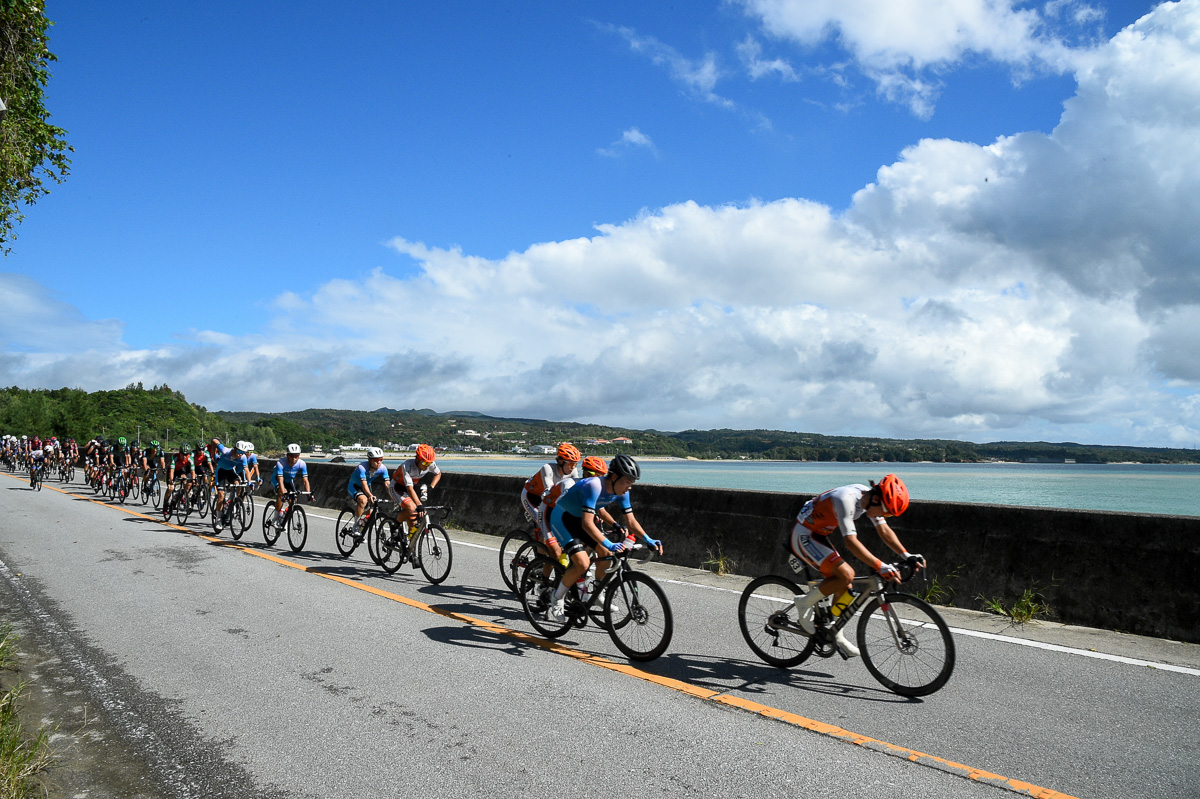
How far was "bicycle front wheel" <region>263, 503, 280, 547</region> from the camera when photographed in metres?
13.0

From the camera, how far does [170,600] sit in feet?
27.2

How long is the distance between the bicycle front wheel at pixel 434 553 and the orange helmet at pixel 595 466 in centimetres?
348

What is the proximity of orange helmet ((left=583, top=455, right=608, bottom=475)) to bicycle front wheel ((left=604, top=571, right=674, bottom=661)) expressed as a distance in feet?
2.87

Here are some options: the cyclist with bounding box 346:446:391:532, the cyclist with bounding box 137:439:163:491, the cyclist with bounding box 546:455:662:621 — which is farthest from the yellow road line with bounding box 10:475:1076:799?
the cyclist with bounding box 137:439:163:491

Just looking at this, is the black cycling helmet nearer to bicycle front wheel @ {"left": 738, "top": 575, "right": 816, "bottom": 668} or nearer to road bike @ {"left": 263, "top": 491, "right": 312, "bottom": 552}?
bicycle front wheel @ {"left": 738, "top": 575, "right": 816, "bottom": 668}

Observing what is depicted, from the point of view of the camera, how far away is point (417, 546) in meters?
9.83

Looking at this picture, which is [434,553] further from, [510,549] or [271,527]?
[271,527]

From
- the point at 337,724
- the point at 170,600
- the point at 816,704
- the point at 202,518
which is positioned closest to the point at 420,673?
the point at 337,724

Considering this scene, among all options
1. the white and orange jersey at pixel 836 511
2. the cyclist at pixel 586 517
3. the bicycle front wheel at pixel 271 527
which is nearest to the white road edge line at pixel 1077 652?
the white and orange jersey at pixel 836 511

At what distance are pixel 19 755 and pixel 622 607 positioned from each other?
401 centimetres

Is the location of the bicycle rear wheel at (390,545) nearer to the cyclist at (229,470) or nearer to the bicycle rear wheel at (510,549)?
the bicycle rear wheel at (510,549)

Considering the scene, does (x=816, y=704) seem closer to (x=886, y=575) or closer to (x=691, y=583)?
(x=886, y=575)

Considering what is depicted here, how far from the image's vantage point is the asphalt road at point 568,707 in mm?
3848

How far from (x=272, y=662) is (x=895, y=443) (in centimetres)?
15764
